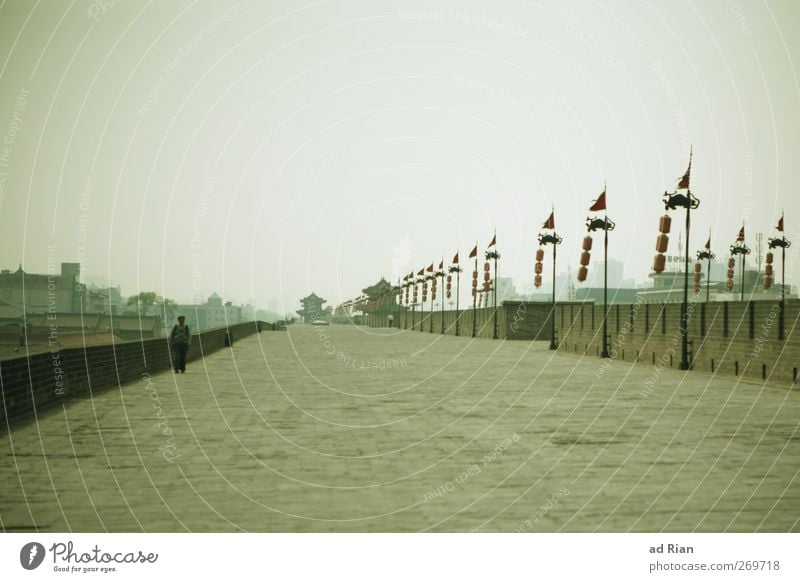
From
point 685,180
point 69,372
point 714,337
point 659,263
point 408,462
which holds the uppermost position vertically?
point 685,180

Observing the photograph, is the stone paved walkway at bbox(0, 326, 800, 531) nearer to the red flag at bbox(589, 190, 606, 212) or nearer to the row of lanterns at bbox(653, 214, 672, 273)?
the row of lanterns at bbox(653, 214, 672, 273)

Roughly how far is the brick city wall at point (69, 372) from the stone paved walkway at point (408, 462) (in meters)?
0.46

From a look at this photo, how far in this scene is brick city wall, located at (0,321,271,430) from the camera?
440 inches

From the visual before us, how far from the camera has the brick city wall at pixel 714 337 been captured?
19.1 m

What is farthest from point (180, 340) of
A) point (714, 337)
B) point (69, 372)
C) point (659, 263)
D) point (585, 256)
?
point (585, 256)

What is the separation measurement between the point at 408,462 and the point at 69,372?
8835mm

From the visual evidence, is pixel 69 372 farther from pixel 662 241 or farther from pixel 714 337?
pixel 662 241

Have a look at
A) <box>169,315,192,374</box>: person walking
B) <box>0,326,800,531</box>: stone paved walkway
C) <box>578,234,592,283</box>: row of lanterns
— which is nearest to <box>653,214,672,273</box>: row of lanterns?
<box>578,234,592,283</box>: row of lanterns

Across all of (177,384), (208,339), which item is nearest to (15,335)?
(208,339)

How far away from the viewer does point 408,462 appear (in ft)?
27.8

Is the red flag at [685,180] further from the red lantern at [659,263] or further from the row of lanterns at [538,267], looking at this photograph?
the row of lanterns at [538,267]

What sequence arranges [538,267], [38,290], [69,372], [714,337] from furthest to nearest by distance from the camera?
1. [38,290]
2. [538,267]
3. [714,337]
4. [69,372]

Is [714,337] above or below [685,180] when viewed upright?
below

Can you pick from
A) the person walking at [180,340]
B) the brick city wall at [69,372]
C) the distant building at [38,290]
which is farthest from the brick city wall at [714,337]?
the distant building at [38,290]
